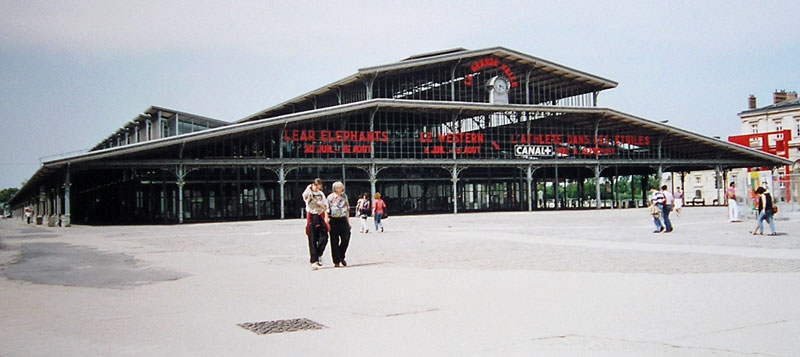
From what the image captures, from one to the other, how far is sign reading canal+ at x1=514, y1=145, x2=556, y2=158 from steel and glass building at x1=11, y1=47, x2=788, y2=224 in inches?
5.4

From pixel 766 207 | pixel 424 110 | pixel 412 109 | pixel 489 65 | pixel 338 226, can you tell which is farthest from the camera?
pixel 489 65

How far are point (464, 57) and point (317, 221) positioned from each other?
37.3m

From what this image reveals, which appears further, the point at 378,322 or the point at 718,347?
the point at 378,322

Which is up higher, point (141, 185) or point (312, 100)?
point (312, 100)

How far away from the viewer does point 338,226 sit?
517 inches

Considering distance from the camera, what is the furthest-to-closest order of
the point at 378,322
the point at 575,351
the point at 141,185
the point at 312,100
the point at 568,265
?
the point at 312,100 → the point at 141,185 → the point at 568,265 → the point at 378,322 → the point at 575,351

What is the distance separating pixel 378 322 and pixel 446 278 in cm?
379

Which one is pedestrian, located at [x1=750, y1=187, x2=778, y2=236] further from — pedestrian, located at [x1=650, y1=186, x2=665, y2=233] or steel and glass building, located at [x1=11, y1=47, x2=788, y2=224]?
steel and glass building, located at [x1=11, y1=47, x2=788, y2=224]

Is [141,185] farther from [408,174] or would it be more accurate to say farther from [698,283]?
[698,283]

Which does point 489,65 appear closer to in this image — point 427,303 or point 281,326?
point 427,303

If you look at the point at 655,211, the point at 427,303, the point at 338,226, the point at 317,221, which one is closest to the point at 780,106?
the point at 655,211

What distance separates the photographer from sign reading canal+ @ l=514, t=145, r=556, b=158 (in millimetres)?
51219

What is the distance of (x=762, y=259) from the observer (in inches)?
498

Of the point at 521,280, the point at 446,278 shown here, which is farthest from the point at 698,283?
the point at 446,278
